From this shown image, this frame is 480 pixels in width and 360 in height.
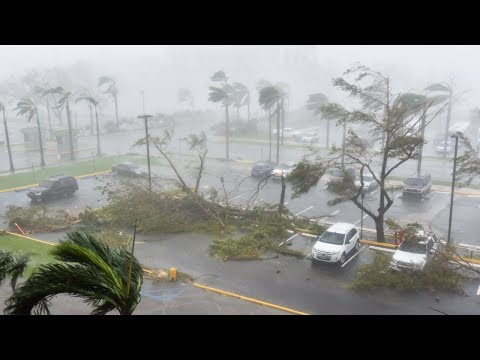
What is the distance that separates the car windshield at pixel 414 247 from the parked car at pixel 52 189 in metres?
21.7

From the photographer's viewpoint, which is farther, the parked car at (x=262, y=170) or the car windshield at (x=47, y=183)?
the parked car at (x=262, y=170)

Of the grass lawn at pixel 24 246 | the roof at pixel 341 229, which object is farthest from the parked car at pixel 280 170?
the grass lawn at pixel 24 246

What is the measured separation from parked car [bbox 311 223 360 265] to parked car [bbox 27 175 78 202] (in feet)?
60.9

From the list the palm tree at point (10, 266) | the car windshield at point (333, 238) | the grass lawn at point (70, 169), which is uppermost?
the palm tree at point (10, 266)

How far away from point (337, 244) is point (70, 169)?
2852 cm

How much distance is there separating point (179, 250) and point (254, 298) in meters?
6.00

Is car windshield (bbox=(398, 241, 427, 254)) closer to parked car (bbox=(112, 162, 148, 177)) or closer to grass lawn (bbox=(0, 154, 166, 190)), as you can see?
parked car (bbox=(112, 162, 148, 177))

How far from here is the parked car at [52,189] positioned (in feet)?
95.1

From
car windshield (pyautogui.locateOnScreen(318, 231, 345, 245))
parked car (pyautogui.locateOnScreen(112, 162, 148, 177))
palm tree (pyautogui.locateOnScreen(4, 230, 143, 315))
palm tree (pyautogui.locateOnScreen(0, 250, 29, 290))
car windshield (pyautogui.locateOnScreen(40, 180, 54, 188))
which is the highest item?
palm tree (pyautogui.locateOnScreen(4, 230, 143, 315))

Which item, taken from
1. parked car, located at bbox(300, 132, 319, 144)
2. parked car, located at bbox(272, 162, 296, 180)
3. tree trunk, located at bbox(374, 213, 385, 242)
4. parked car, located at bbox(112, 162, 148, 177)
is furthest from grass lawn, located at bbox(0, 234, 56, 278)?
parked car, located at bbox(300, 132, 319, 144)

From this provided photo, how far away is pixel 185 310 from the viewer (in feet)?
49.2

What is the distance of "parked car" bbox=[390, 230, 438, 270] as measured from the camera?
17.4m

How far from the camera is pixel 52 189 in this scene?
96.7 feet

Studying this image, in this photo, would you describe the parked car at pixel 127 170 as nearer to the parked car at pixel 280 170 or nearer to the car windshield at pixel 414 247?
the parked car at pixel 280 170
